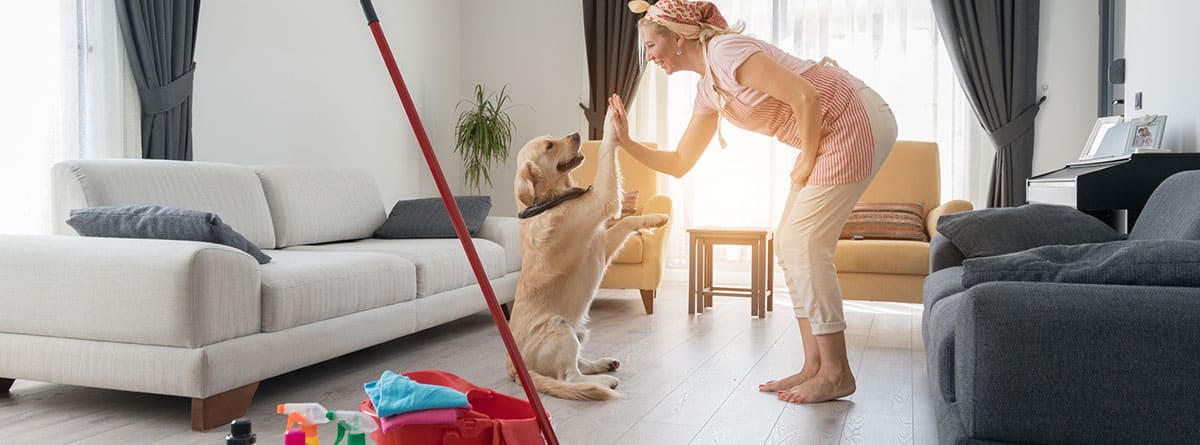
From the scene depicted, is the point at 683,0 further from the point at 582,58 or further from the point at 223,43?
the point at 582,58

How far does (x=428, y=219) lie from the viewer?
4.21m

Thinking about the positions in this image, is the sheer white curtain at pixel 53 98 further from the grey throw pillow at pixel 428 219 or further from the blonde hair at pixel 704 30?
the blonde hair at pixel 704 30

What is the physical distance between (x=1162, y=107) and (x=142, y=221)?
149 inches

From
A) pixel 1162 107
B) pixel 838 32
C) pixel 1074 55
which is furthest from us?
pixel 838 32

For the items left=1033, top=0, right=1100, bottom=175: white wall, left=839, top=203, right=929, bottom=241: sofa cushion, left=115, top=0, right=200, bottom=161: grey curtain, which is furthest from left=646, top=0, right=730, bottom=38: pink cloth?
left=1033, top=0, right=1100, bottom=175: white wall

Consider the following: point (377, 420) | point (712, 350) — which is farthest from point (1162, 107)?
point (377, 420)

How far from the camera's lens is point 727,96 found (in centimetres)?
261

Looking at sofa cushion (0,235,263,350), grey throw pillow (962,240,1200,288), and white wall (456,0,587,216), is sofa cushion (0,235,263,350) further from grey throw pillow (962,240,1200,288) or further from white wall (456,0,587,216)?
white wall (456,0,587,216)

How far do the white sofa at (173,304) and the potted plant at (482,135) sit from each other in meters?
3.04

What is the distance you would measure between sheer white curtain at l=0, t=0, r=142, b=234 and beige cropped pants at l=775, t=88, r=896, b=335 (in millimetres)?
3057

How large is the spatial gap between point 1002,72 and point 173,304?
16.5 feet

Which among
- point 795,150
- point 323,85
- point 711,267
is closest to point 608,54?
point 795,150

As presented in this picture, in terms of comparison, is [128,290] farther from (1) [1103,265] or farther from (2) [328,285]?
(1) [1103,265]

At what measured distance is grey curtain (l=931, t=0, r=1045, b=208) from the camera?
17.9ft
